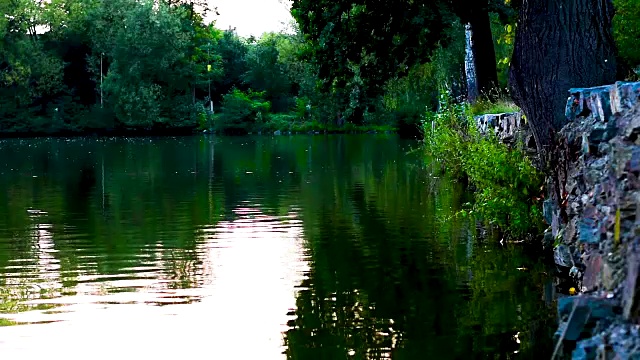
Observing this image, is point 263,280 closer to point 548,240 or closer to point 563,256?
point 563,256

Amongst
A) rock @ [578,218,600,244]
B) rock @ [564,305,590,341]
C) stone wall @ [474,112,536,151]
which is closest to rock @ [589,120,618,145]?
rock @ [578,218,600,244]

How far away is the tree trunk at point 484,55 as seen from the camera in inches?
909

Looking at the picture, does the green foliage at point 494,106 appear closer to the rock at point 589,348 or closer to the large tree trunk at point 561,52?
the large tree trunk at point 561,52

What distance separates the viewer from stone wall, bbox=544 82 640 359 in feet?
18.9

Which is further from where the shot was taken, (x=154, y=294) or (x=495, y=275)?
(x=495, y=275)

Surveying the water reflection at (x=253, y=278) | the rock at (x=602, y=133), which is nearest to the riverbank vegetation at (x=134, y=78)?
the water reflection at (x=253, y=278)

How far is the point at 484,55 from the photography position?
23828 millimetres

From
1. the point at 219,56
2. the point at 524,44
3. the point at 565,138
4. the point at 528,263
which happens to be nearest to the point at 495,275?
the point at 528,263

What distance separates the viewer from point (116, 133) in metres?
79.7

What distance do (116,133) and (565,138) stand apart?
71.7 metres

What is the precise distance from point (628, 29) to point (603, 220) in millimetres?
17412

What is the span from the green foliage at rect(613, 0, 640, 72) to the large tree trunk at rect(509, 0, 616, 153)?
38.2 ft

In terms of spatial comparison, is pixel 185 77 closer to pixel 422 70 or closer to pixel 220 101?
→ pixel 220 101

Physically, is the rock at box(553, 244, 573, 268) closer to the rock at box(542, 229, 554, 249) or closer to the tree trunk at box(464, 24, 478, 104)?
the rock at box(542, 229, 554, 249)
